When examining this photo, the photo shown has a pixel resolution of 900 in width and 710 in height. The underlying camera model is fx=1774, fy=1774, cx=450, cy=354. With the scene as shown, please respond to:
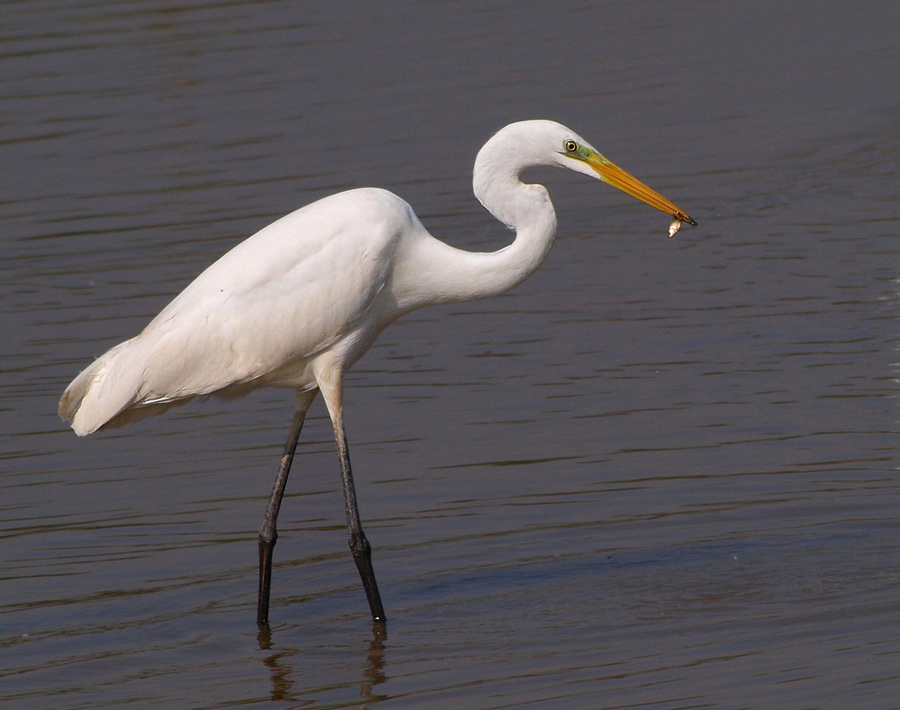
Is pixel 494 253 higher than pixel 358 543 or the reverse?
higher

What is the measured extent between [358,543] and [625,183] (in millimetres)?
1862

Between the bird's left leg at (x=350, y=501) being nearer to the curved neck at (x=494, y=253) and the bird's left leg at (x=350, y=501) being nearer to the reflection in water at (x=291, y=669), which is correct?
the reflection in water at (x=291, y=669)

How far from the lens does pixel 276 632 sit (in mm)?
7273

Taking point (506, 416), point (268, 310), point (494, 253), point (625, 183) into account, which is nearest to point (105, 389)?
point (268, 310)

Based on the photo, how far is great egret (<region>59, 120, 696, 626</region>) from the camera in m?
7.22

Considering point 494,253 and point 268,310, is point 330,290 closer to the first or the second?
point 268,310

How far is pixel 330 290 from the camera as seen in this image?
7207 millimetres

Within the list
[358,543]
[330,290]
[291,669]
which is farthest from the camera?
[358,543]

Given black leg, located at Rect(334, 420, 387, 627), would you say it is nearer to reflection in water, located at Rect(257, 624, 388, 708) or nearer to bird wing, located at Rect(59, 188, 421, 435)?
reflection in water, located at Rect(257, 624, 388, 708)

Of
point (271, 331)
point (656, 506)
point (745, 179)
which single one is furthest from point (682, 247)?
point (271, 331)

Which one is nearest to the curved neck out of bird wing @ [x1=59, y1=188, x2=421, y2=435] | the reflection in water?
bird wing @ [x1=59, y1=188, x2=421, y2=435]

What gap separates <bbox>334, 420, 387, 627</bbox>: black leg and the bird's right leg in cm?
27

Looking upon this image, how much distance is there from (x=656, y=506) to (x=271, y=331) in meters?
1.91

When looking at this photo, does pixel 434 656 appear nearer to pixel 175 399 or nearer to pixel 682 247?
pixel 175 399
